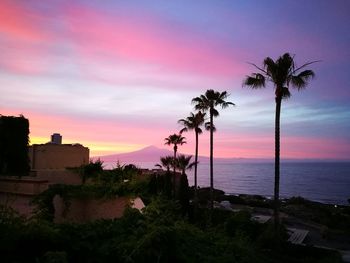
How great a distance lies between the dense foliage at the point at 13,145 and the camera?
59.2ft

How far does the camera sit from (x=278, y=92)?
23.6 meters

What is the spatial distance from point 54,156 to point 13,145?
50.2ft

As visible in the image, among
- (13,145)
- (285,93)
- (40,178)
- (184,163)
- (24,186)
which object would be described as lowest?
(24,186)

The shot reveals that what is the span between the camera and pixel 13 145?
1842 cm

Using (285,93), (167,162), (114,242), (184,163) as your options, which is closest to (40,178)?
(114,242)

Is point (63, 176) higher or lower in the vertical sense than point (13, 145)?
lower

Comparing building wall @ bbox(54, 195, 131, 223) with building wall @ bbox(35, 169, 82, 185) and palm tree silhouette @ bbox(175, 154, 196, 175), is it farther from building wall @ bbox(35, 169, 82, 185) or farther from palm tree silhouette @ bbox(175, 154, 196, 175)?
palm tree silhouette @ bbox(175, 154, 196, 175)

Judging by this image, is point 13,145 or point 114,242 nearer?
point 114,242

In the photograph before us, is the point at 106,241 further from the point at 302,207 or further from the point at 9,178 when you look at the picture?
the point at 302,207

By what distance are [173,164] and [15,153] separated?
33.9 meters

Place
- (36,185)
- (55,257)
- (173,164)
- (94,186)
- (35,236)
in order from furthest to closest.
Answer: (173,164)
(94,186)
(36,185)
(35,236)
(55,257)

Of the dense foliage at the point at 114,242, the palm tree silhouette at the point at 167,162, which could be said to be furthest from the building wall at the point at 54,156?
the dense foliage at the point at 114,242

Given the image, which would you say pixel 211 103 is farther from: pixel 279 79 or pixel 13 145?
pixel 13 145

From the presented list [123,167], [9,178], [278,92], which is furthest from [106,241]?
[278,92]
